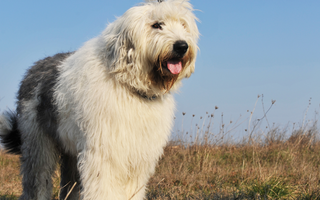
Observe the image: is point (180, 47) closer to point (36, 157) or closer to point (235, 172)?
point (36, 157)

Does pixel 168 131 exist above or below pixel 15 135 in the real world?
above

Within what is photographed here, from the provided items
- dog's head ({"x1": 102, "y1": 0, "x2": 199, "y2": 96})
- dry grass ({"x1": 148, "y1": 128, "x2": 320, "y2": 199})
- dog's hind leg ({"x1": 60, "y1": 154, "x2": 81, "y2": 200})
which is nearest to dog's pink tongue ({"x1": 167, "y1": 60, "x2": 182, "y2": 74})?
dog's head ({"x1": 102, "y1": 0, "x2": 199, "y2": 96})

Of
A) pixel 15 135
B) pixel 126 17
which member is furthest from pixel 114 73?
pixel 15 135

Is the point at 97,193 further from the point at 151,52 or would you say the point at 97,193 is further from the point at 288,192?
the point at 288,192

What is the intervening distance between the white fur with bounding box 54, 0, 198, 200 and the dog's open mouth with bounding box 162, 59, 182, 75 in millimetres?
132

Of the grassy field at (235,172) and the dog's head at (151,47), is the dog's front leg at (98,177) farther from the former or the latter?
the grassy field at (235,172)

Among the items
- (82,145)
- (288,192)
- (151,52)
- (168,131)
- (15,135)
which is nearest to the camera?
(151,52)

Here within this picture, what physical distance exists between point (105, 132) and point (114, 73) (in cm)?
66

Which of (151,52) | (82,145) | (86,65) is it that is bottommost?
(82,145)

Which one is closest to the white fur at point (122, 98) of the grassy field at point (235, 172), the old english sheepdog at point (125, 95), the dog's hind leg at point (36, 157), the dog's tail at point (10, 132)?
the old english sheepdog at point (125, 95)

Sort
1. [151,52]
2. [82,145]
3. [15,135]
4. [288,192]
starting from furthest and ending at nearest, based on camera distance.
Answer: [15,135] → [288,192] → [82,145] → [151,52]

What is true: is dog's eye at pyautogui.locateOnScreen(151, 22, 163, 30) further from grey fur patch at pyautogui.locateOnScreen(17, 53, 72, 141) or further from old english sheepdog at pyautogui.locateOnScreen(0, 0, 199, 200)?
grey fur patch at pyautogui.locateOnScreen(17, 53, 72, 141)

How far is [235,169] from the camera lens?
18.9 feet

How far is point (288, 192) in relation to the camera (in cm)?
409
